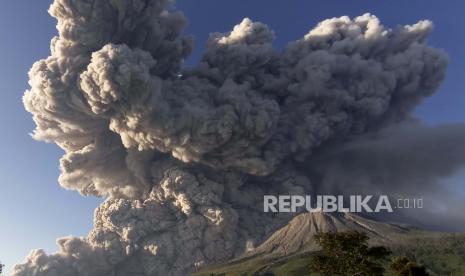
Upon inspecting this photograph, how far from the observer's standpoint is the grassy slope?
120m

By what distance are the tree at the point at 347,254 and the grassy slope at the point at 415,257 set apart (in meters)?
77.9

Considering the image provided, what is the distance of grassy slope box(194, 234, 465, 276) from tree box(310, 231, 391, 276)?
7786cm

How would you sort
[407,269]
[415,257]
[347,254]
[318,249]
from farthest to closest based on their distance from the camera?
[318,249] < [415,257] < [347,254] < [407,269]

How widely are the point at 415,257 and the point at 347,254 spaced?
91.4 m

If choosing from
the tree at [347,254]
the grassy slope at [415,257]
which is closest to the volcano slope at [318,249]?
the grassy slope at [415,257]

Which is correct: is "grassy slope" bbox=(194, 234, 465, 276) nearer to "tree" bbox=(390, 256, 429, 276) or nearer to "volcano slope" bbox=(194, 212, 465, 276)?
"volcano slope" bbox=(194, 212, 465, 276)

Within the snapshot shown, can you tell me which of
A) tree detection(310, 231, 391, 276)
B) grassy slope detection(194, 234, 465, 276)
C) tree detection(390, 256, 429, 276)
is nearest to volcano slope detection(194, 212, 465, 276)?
grassy slope detection(194, 234, 465, 276)

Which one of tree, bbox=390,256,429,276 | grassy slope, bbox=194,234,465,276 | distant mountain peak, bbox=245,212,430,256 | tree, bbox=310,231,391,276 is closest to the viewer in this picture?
tree, bbox=390,256,429,276

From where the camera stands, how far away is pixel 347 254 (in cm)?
4222

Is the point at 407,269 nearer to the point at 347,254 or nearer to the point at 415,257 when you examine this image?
the point at 347,254

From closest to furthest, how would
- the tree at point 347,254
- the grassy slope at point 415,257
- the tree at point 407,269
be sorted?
the tree at point 407,269 → the tree at point 347,254 → the grassy slope at point 415,257

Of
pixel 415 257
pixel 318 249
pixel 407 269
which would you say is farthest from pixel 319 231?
pixel 407 269

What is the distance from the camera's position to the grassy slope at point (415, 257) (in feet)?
395

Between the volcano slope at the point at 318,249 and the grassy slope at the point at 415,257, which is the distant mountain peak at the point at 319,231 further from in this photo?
the grassy slope at the point at 415,257
